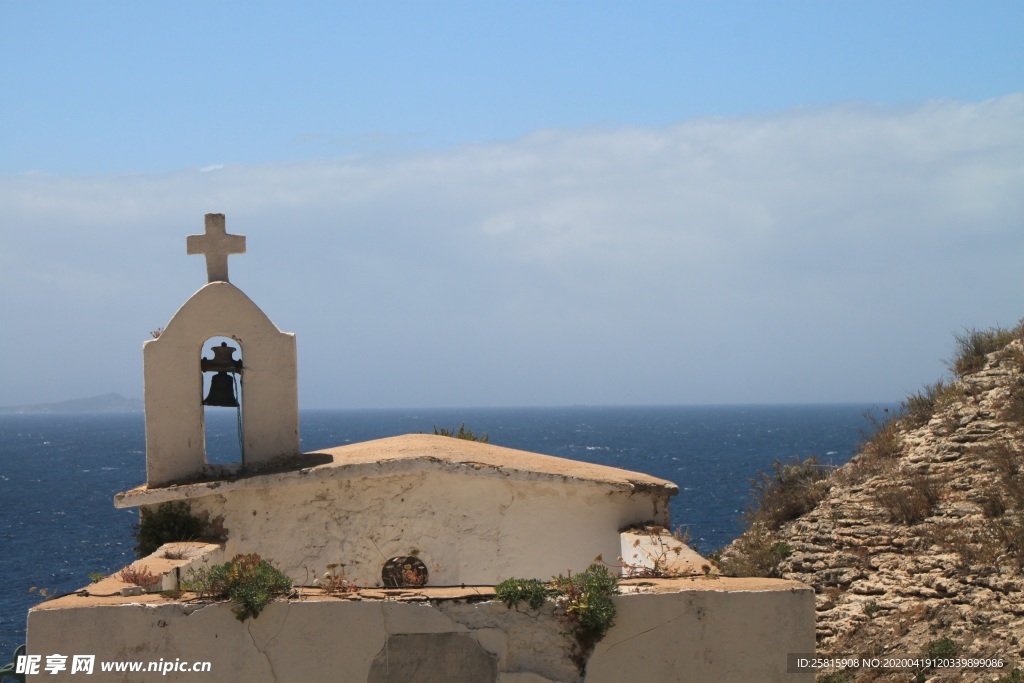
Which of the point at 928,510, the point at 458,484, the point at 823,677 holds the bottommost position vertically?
the point at 823,677

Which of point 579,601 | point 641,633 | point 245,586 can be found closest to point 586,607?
point 579,601

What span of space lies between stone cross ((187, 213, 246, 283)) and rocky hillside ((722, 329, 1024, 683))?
9.09 m

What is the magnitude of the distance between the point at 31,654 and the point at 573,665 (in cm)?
359

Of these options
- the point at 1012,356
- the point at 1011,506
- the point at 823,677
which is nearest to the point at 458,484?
the point at 823,677

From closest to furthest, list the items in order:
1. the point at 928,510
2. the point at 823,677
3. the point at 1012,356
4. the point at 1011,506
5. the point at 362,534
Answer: the point at 362,534 < the point at 823,677 < the point at 1011,506 < the point at 928,510 < the point at 1012,356

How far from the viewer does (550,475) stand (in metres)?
10.0

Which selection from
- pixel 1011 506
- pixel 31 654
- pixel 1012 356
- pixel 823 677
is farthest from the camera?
pixel 1012 356

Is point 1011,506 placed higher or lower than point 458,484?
lower

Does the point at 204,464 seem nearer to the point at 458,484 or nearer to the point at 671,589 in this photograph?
the point at 458,484

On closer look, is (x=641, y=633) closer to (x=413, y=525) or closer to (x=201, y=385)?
(x=413, y=525)

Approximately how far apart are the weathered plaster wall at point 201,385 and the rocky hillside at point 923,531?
25.8ft

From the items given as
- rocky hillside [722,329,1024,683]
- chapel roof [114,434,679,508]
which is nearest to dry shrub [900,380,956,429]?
rocky hillside [722,329,1024,683]

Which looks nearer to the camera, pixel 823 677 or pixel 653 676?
pixel 653 676

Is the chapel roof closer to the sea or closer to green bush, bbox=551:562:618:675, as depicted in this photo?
the sea
